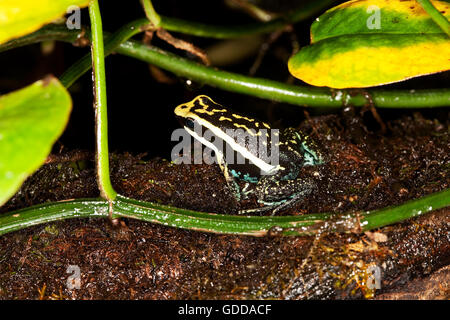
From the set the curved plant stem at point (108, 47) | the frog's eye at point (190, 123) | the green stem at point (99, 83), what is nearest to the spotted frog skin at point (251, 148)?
the frog's eye at point (190, 123)

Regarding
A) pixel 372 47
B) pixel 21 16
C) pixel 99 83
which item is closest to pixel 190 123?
pixel 99 83

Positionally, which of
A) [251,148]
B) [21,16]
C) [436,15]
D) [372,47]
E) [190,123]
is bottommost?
[251,148]

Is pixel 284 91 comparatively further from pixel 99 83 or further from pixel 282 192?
pixel 99 83

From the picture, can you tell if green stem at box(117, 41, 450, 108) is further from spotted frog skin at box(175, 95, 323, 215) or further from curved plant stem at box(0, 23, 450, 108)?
spotted frog skin at box(175, 95, 323, 215)

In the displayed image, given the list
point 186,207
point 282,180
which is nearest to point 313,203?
point 282,180
